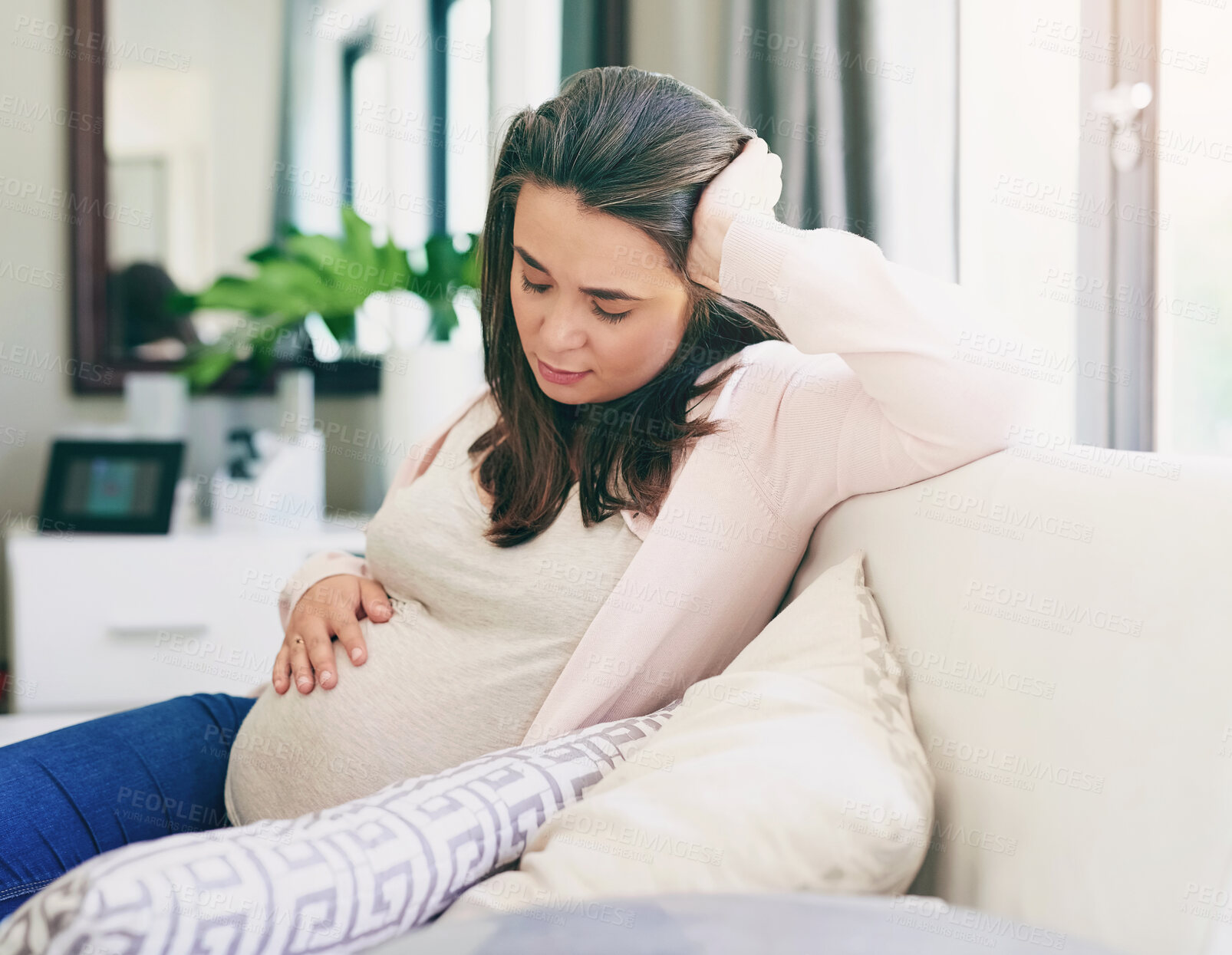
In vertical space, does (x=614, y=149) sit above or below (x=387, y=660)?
above

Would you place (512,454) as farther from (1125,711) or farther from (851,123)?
(851,123)

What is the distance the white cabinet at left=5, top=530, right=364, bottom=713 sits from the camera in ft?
6.41

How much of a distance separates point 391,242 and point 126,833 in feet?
4.98

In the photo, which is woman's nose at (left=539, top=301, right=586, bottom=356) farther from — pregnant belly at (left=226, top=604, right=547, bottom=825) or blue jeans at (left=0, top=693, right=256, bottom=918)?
blue jeans at (left=0, top=693, right=256, bottom=918)

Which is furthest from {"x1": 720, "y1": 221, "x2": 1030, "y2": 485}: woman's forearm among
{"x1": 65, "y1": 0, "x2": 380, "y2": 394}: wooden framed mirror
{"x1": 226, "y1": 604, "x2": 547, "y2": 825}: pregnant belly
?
{"x1": 65, "y1": 0, "x2": 380, "y2": 394}: wooden framed mirror

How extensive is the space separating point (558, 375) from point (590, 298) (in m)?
0.09

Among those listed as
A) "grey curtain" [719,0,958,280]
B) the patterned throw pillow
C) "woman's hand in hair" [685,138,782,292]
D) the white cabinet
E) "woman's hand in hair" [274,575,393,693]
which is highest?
"grey curtain" [719,0,958,280]

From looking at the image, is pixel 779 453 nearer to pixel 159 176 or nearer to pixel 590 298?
pixel 590 298

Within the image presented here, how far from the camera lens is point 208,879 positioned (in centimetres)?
54

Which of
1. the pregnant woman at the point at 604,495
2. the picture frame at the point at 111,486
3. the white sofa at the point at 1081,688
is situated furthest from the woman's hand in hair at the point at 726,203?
the picture frame at the point at 111,486

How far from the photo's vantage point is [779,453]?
89 centimetres

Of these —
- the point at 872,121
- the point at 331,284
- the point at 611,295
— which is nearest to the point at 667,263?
the point at 611,295

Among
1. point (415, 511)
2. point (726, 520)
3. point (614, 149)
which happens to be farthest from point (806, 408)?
point (415, 511)

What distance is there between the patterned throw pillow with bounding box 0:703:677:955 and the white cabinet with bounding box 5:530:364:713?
1.36m
